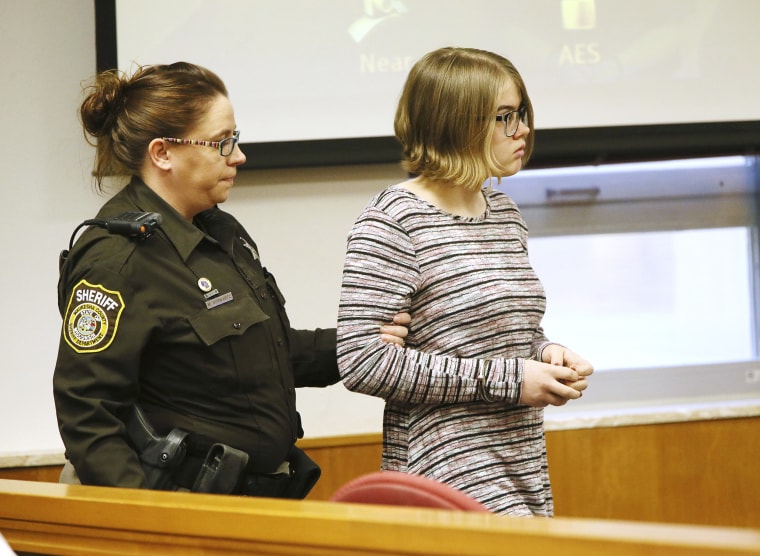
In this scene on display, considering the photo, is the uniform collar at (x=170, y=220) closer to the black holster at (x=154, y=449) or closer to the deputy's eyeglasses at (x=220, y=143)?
the deputy's eyeglasses at (x=220, y=143)

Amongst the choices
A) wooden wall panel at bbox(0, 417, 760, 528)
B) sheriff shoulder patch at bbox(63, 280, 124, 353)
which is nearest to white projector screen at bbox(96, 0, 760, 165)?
wooden wall panel at bbox(0, 417, 760, 528)

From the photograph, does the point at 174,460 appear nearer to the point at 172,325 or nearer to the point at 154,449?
the point at 154,449

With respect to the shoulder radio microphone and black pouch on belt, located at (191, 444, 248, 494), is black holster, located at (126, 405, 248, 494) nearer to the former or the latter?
black pouch on belt, located at (191, 444, 248, 494)

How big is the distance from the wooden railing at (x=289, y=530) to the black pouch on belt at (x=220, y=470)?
0.24 m

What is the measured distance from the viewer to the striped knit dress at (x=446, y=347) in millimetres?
1358

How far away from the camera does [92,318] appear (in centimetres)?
129

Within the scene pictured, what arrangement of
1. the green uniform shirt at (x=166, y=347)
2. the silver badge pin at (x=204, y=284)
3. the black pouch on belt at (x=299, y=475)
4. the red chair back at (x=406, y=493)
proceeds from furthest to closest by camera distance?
the black pouch on belt at (x=299, y=475) → the silver badge pin at (x=204, y=284) → the green uniform shirt at (x=166, y=347) → the red chair back at (x=406, y=493)

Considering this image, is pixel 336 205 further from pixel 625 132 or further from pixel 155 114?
pixel 155 114

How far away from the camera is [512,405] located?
56.4 inches

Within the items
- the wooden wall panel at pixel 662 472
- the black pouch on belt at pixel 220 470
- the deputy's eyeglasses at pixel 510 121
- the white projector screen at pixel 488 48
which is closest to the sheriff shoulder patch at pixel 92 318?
the black pouch on belt at pixel 220 470

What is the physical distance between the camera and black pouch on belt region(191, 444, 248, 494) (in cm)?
134

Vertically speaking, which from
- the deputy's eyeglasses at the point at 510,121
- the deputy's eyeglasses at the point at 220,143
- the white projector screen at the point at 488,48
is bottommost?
the deputy's eyeglasses at the point at 220,143

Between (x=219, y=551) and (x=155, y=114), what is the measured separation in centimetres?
77

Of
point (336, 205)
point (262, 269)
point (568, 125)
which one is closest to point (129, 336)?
point (262, 269)
